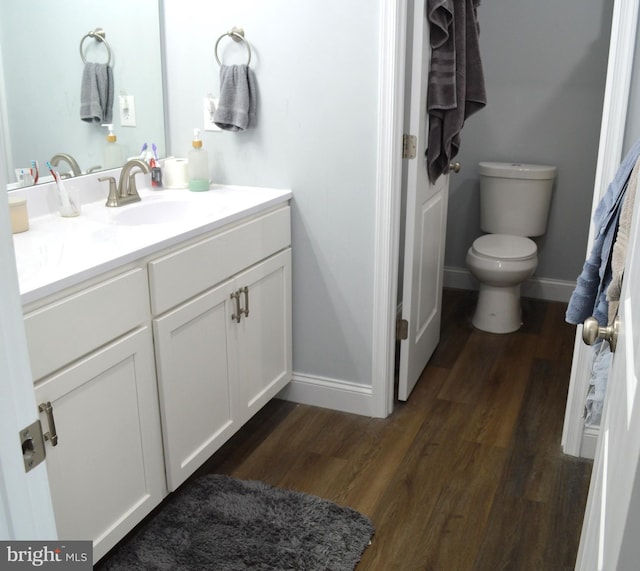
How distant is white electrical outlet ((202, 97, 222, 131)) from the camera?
2584 millimetres

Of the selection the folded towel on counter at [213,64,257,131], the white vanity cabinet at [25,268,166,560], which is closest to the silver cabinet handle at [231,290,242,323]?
the white vanity cabinet at [25,268,166,560]

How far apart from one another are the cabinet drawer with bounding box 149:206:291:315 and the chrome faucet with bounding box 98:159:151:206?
0.41m

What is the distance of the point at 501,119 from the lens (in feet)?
12.6

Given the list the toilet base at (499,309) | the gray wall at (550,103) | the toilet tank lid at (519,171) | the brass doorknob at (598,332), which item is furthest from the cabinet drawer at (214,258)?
the gray wall at (550,103)

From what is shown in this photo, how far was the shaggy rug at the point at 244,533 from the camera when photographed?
6.24ft

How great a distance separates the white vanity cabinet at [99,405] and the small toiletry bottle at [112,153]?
0.77 meters

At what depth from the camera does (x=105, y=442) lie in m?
1.73

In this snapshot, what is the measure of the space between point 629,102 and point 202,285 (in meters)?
1.38

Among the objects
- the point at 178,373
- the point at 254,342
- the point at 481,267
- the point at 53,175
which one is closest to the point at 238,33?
the point at 53,175

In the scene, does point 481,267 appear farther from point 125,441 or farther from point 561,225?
point 125,441

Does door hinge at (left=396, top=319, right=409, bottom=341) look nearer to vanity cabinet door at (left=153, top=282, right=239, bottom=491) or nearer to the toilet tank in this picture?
vanity cabinet door at (left=153, top=282, right=239, bottom=491)

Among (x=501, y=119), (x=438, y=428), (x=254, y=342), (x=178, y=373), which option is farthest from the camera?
(x=501, y=119)

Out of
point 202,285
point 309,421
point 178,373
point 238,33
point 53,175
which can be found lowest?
point 309,421

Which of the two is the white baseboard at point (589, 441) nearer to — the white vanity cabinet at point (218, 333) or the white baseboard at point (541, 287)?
the white vanity cabinet at point (218, 333)
